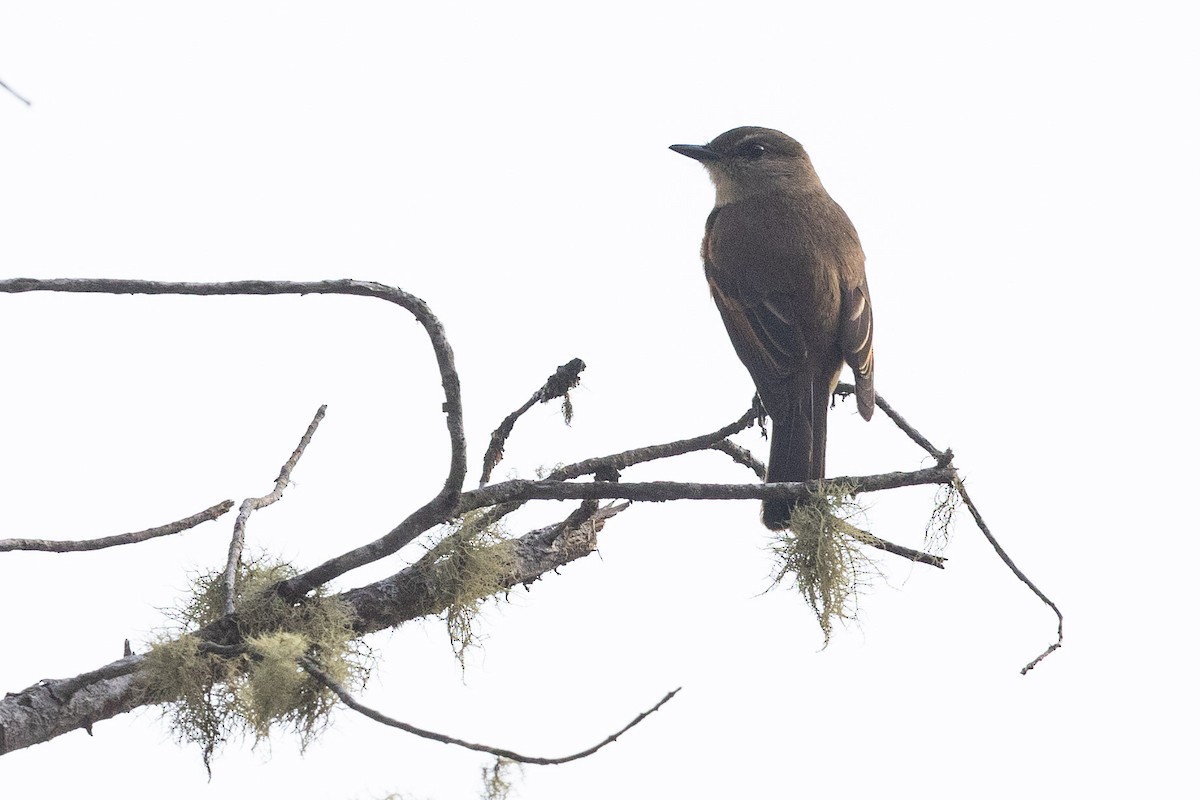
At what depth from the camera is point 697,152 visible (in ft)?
24.2

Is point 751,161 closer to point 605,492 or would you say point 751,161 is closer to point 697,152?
point 697,152

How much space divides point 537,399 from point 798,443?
1.60 m

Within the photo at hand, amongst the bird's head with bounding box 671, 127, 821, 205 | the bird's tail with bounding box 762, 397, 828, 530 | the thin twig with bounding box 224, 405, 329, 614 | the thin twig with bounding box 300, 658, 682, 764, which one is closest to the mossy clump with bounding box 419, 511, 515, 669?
the thin twig with bounding box 224, 405, 329, 614

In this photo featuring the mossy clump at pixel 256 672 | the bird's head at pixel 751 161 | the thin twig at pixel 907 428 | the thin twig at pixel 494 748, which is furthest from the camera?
the bird's head at pixel 751 161

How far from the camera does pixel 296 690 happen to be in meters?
3.17

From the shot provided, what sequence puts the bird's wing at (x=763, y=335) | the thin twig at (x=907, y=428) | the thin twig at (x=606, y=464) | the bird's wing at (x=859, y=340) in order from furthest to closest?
the bird's wing at (x=763, y=335), the bird's wing at (x=859, y=340), the thin twig at (x=907, y=428), the thin twig at (x=606, y=464)

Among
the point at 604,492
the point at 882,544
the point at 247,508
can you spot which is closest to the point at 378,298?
the point at 604,492

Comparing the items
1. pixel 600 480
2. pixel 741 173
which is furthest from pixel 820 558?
pixel 741 173

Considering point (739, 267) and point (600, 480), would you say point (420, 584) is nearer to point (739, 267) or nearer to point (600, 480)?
point (600, 480)

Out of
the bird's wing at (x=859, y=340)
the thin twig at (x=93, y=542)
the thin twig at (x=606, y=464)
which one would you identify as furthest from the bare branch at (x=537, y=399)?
the bird's wing at (x=859, y=340)

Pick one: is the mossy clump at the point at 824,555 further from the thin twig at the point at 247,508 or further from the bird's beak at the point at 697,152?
the bird's beak at the point at 697,152

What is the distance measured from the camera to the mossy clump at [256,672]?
311 cm

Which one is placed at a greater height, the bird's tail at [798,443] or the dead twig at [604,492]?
the bird's tail at [798,443]

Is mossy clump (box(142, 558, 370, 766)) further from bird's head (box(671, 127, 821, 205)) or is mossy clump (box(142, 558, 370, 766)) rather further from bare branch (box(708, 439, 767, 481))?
bird's head (box(671, 127, 821, 205))
